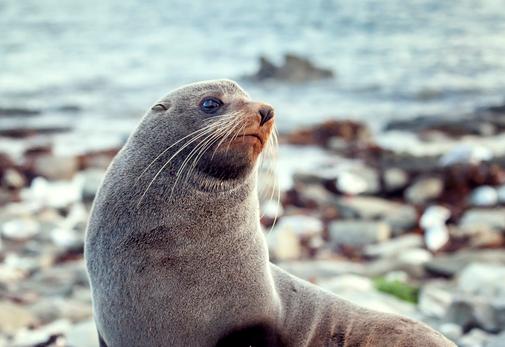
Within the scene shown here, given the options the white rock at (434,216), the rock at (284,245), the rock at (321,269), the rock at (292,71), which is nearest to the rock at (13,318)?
the rock at (321,269)

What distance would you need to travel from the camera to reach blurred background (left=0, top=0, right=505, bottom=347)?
954 cm

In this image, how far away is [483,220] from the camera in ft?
44.8

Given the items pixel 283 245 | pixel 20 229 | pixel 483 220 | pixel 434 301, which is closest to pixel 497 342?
pixel 434 301

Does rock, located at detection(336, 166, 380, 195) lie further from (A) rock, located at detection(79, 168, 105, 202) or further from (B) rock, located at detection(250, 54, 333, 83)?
(B) rock, located at detection(250, 54, 333, 83)

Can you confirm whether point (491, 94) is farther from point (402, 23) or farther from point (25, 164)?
point (402, 23)

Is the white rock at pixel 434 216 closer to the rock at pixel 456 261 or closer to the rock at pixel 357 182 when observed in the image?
the rock at pixel 357 182

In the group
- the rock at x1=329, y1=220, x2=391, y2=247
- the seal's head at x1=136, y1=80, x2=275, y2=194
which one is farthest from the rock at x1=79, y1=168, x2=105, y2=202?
the seal's head at x1=136, y1=80, x2=275, y2=194

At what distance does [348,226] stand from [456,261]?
8.55 feet

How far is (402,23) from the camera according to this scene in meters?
52.7

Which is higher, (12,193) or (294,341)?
(294,341)

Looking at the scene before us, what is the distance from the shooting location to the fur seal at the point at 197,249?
13.6 feet

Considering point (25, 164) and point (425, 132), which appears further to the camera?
point (425, 132)

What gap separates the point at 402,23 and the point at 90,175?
39.0m

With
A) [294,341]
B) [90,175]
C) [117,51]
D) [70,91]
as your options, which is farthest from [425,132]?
[117,51]
